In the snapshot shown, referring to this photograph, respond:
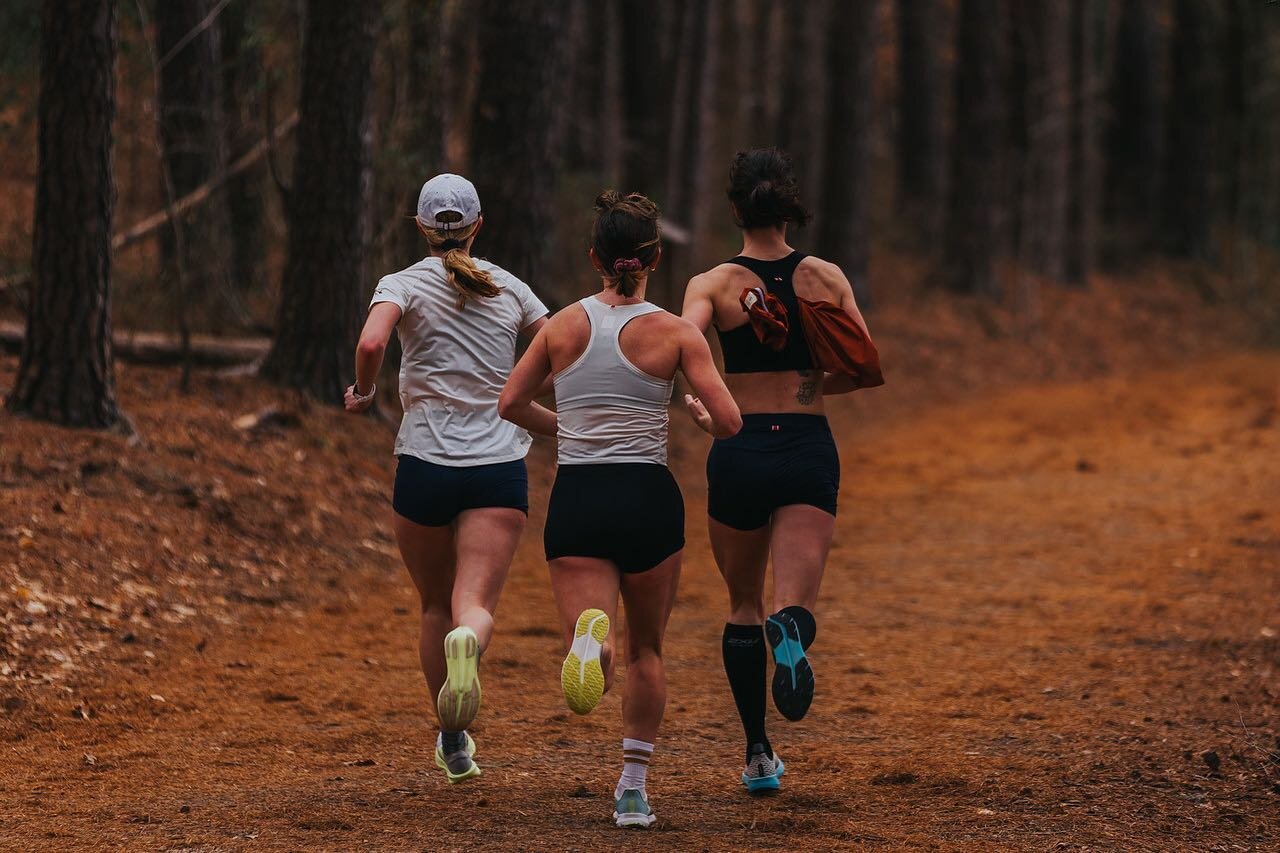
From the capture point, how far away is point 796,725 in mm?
7387

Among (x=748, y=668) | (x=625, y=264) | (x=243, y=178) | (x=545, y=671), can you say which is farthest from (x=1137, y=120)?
(x=625, y=264)

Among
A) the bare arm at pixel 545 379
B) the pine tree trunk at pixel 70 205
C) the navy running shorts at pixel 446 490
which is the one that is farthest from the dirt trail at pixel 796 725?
the bare arm at pixel 545 379

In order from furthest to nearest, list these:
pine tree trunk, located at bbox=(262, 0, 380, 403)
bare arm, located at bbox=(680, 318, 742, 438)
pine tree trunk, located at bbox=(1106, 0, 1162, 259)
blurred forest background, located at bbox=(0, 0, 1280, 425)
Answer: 1. pine tree trunk, located at bbox=(1106, 0, 1162, 259)
2. pine tree trunk, located at bbox=(262, 0, 380, 403)
3. blurred forest background, located at bbox=(0, 0, 1280, 425)
4. bare arm, located at bbox=(680, 318, 742, 438)

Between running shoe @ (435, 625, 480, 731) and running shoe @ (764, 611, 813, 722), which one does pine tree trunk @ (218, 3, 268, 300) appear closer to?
running shoe @ (435, 625, 480, 731)

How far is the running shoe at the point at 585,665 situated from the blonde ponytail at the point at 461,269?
1.31 meters

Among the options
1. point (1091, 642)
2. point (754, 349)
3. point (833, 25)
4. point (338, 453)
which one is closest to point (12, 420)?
point (338, 453)

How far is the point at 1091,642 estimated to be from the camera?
9.09m

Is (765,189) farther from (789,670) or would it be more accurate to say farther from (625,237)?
(789,670)

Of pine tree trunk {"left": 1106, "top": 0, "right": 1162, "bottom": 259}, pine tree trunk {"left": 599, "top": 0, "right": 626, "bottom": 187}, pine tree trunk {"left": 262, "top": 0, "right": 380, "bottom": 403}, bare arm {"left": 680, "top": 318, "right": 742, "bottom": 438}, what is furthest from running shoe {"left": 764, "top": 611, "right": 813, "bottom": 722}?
pine tree trunk {"left": 1106, "top": 0, "right": 1162, "bottom": 259}

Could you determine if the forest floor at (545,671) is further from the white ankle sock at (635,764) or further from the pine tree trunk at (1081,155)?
the pine tree trunk at (1081,155)

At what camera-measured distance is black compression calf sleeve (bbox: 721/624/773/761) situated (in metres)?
5.87

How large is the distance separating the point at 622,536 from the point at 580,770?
1600 millimetres

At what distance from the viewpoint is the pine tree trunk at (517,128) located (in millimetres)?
14266

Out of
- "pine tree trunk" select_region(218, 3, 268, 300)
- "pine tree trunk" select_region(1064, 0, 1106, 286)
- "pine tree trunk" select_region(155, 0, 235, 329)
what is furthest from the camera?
"pine tree trunk" select_region(1064, 0, 1106, 286)
